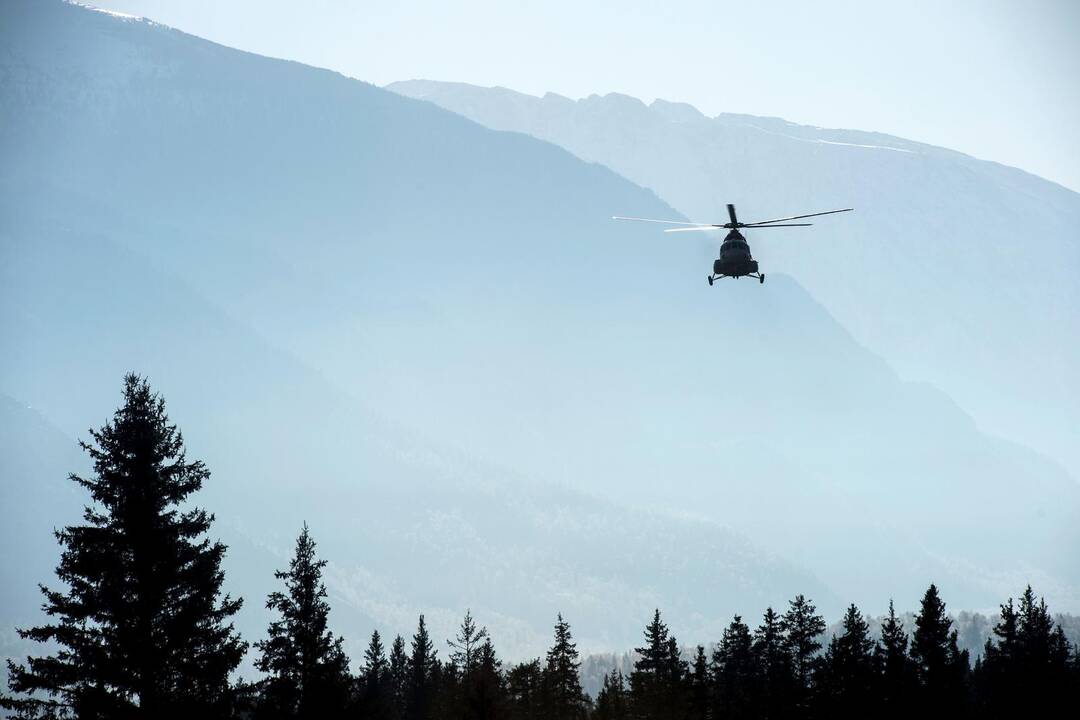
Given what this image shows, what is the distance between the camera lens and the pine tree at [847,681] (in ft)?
165

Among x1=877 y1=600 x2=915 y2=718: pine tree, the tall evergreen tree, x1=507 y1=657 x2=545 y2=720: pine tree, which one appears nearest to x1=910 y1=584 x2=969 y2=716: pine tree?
x1=877 y1=600 x2=915 y2=718: pine tree

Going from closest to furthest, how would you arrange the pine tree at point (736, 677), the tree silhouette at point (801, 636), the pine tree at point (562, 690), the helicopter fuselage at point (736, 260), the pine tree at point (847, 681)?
the pine tree at point (847, 681)
the pine tree at point (736, 677)
the helicopter fuselage at point (736, 260)
the tree silhouette at point (801, 636)
the pine tree at point (562, 690)

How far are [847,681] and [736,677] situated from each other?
48.0 feet

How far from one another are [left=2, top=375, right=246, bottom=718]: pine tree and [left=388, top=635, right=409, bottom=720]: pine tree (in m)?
38.1

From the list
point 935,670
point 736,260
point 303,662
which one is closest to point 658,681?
point 935,670

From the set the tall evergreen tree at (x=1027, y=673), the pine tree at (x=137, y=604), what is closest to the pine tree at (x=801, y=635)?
the tall evergreen tree at (x=1027, y=673)

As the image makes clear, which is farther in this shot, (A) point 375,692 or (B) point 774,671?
(B) point 774,671

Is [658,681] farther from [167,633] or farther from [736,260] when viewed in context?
[167,633]

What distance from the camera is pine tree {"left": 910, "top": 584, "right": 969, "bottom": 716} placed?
167 feet

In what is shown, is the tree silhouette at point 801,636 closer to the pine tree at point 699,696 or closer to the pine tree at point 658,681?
the pine tree at point 699,696

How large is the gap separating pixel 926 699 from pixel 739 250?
19160mm

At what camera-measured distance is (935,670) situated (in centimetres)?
5312

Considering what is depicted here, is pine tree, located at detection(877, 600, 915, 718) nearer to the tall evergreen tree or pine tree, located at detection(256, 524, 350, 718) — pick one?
the tall evergreen tree

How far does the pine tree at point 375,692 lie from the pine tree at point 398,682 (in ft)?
0.92
